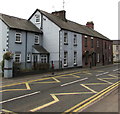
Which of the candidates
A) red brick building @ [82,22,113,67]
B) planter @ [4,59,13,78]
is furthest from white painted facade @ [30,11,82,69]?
planter @ [4,59,13,78]

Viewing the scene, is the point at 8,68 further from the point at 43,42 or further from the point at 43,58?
the point at 43,42

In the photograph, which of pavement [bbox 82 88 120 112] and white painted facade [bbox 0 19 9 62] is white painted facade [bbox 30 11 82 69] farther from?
pavement [bbox 82 88 120 112]

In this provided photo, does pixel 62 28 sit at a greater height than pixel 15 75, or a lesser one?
greater

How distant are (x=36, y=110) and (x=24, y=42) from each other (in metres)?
16.6

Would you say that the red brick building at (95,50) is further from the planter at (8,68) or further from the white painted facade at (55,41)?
the planter at (8,68)

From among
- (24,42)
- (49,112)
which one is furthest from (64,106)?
(24,42)

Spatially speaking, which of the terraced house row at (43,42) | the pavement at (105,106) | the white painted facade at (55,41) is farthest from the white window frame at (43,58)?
the pavement at (105,106)

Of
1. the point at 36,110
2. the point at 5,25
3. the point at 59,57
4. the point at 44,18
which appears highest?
the point at 44,18

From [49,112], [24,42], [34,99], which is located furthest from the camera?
[24,42]

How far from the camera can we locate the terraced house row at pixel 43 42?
20.7m

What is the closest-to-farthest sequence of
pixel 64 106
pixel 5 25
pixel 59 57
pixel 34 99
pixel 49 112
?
pixel 49 112 < pixel 64 106 < pixel 34 99 < pixel 5 25 < pixel 59 57

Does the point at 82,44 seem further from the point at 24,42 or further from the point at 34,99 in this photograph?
the point at 34,99

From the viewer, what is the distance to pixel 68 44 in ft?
84.8

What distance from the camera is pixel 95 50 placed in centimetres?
3412
